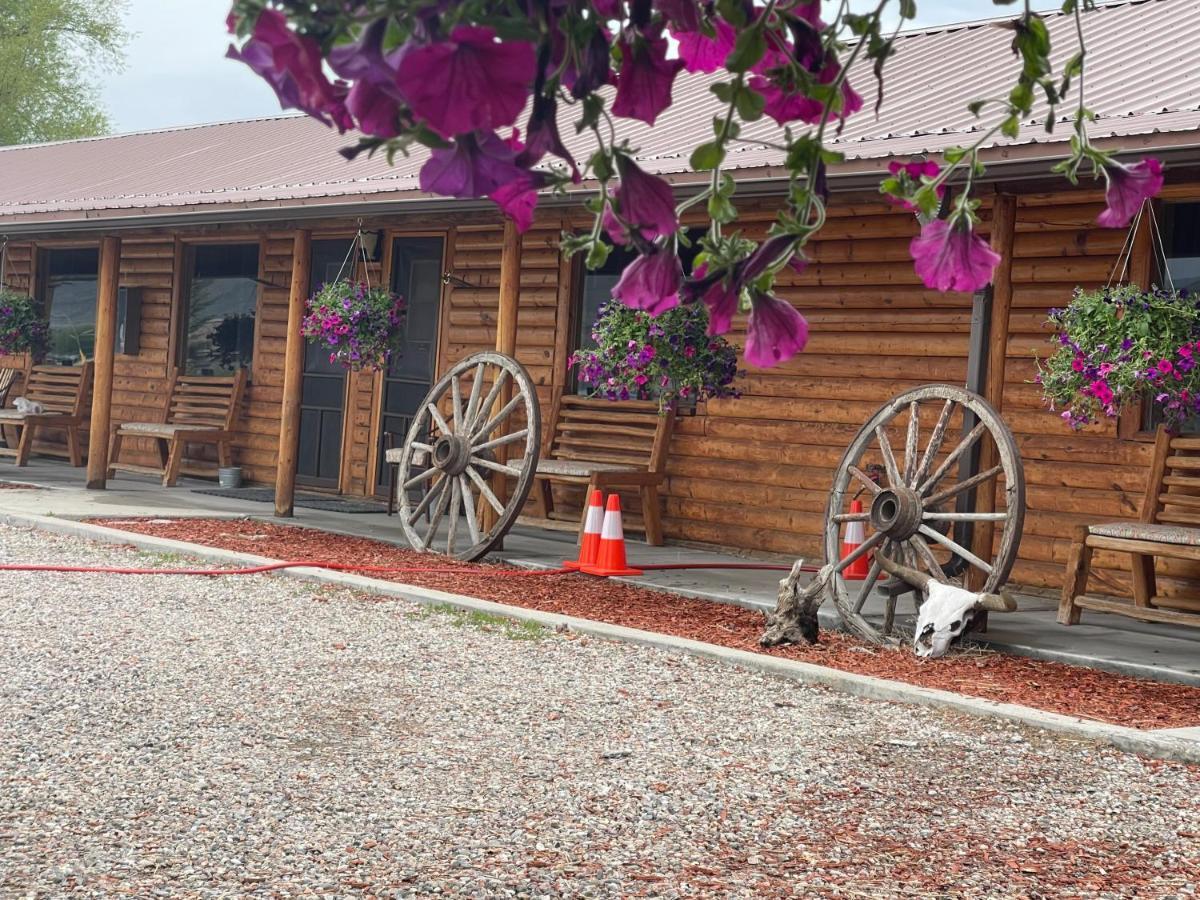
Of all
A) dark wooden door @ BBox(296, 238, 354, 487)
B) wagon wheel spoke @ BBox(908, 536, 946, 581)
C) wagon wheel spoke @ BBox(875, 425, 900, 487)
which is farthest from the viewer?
dark wooden door @ BBox(296, 238, 354, 487)

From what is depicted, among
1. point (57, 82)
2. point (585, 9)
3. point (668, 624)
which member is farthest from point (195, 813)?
point (57, 82)

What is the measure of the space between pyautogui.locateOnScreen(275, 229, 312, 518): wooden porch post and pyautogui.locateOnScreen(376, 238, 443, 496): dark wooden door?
1.44 meters

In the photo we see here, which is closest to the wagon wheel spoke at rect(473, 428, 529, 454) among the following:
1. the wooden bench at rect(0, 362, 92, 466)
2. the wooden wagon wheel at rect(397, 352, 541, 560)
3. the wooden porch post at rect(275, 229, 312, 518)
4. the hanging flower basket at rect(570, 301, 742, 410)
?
the wooden wagon wheel at rect(397, 352, 541, 560)

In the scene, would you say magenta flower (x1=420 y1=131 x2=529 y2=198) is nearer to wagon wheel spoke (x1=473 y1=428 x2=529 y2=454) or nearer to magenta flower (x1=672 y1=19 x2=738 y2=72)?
magenta flower (x1=672 y1=19 x2=738 y2=72)

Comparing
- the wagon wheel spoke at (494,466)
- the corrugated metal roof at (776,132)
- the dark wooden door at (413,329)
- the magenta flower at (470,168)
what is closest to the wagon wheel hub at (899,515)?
the corrugated metal roof at (776,132)

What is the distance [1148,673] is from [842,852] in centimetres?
303

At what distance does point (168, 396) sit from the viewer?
1473 centimetres

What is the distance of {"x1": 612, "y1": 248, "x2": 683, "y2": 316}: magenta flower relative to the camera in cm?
122

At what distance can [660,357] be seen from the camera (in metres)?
9.31

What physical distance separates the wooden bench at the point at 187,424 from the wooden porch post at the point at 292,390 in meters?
2.65

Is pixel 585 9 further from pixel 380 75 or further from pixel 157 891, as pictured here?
pixel 157 891

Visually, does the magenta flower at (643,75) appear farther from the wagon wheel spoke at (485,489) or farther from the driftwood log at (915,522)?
the wagon wheel spoke at (485,489)

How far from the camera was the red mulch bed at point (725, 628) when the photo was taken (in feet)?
19.2

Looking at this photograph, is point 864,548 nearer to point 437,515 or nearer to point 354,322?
point 437,515
